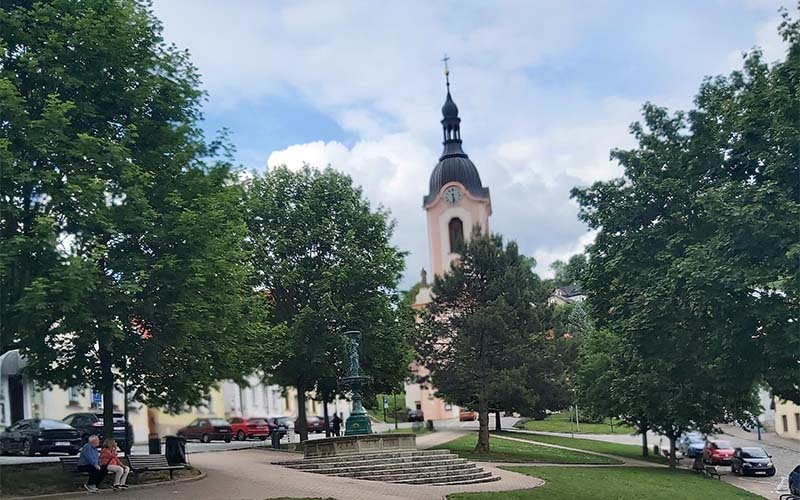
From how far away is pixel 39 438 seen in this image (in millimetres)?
26766

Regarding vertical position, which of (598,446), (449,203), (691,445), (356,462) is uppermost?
(449,203)

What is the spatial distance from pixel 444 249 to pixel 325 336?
36700 millimetres

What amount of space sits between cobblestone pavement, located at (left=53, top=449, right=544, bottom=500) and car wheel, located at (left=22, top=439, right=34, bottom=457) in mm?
5825

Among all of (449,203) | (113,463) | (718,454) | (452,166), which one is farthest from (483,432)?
(452,166)

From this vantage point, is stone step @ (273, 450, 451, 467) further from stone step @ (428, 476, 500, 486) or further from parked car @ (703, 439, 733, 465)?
parked car @ (703, 439, 733, 465)

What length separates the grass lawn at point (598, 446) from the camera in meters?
41.9

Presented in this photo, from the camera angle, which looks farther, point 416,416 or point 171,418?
point 416,416

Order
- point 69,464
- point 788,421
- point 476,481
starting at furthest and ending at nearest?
point 788,421, point 476,481, point 69,464

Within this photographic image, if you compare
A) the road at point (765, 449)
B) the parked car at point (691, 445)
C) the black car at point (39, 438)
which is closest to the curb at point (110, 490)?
the black car at point (39, 438)

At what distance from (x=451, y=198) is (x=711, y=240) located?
5318 centimetres

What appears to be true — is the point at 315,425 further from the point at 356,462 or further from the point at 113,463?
the point at 113,463

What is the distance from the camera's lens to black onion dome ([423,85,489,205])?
69.1 meters

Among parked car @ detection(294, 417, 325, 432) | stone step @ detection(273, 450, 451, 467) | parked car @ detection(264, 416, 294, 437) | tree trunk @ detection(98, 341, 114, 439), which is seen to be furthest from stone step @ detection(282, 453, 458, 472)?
parked car @ detection(294, 417, 325, 432)

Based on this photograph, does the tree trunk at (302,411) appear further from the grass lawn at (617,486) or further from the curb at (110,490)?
the curb at (110,490)
